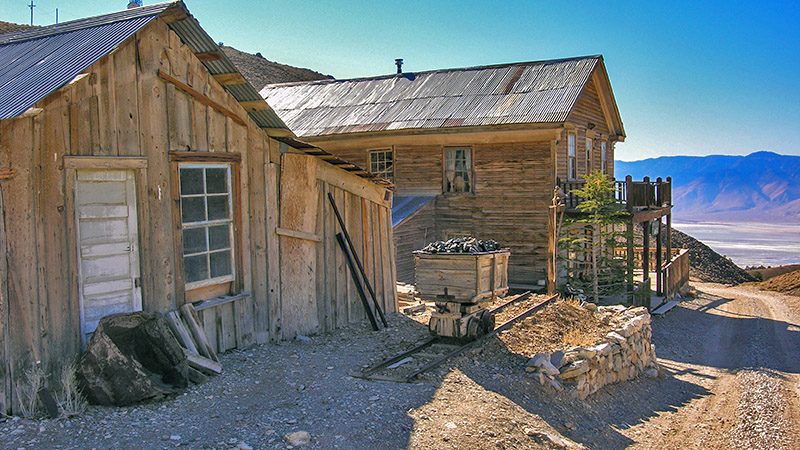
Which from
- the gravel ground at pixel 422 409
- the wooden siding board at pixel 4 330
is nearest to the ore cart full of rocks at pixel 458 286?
the gravel ground at pixel 422 409

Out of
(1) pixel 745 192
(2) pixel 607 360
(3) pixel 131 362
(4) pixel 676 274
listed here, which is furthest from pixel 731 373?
(1) pixel 745 192

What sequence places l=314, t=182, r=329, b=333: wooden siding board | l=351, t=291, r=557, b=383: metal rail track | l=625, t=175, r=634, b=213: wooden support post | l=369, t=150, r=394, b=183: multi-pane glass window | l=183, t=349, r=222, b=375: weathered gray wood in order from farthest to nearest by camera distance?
l=369, t=150, r=394, b=183: multi-pane glass window
l=625, t=175, r=634, b=213: wooden support post
l=314, t=182, r=329, b=333: wooden siding board
l=351, t=291, r=557, b=383: metal rail track
l=183, t=349, r=222, b=375: weathered gray wood

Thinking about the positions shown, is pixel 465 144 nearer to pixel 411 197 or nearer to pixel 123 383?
pixel 411 197

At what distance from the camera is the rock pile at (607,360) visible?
8.85 metres

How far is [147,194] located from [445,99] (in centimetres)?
1465

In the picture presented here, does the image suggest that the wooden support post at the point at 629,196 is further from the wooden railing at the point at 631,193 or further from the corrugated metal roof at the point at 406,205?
the corrugated metal roof at the point at 406,205

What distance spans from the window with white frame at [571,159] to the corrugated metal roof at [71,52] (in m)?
11.8

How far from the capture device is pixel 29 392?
19.7 feet

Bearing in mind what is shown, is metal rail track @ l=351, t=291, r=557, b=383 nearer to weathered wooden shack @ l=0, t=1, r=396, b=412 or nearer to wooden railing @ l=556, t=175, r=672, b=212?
weathered wooden shack @ l=0, t=1, r=396, b=412

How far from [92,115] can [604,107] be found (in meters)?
18.5

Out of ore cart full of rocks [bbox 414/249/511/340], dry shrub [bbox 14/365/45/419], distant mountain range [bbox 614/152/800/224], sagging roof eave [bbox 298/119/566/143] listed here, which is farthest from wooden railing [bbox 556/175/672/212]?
distant mountain range [bbox 614/152/800/224]

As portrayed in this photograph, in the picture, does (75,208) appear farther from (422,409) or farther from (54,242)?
(422,409)

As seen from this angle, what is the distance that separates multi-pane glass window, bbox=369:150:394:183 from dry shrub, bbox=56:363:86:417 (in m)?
14.8

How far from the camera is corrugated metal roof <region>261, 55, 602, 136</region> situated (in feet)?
60.9
